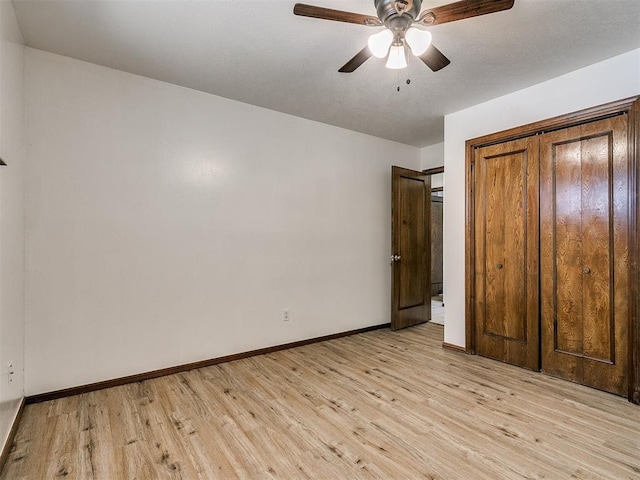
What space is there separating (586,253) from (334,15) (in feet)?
8.77

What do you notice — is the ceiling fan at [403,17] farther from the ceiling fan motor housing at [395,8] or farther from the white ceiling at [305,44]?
the white ceiling at [305,44]

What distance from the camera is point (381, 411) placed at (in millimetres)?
2326

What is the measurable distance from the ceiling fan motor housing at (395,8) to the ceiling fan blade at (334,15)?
4cm

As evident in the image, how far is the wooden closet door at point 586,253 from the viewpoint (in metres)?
2.50

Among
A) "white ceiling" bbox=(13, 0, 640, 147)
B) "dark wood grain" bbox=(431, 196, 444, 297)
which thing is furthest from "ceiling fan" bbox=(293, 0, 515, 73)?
"dark wood grain" bbox=(431, 196, 444, 297)

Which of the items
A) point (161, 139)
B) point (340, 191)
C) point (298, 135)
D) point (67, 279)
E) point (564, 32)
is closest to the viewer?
point (564, 32)

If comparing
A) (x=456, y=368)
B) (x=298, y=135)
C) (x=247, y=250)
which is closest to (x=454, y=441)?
(x=456, y=368)

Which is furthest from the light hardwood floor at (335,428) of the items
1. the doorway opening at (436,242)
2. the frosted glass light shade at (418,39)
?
the doorway opening at (436,242)

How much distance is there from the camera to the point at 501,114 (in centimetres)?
329

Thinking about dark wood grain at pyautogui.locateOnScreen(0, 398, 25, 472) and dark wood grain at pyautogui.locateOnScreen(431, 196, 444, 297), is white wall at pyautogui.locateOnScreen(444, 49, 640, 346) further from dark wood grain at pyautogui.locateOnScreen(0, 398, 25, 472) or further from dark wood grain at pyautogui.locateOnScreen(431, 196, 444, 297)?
dark wood grain at pyautogui.locateOnScreen(0, 398, 25, 472)

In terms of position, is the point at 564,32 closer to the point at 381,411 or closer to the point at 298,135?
the point at 298,135

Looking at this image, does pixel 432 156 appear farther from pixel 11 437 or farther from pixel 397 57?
A: pixel 11 437

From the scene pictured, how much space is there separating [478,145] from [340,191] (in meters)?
1.65

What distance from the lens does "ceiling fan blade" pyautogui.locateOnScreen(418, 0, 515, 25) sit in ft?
5.34
